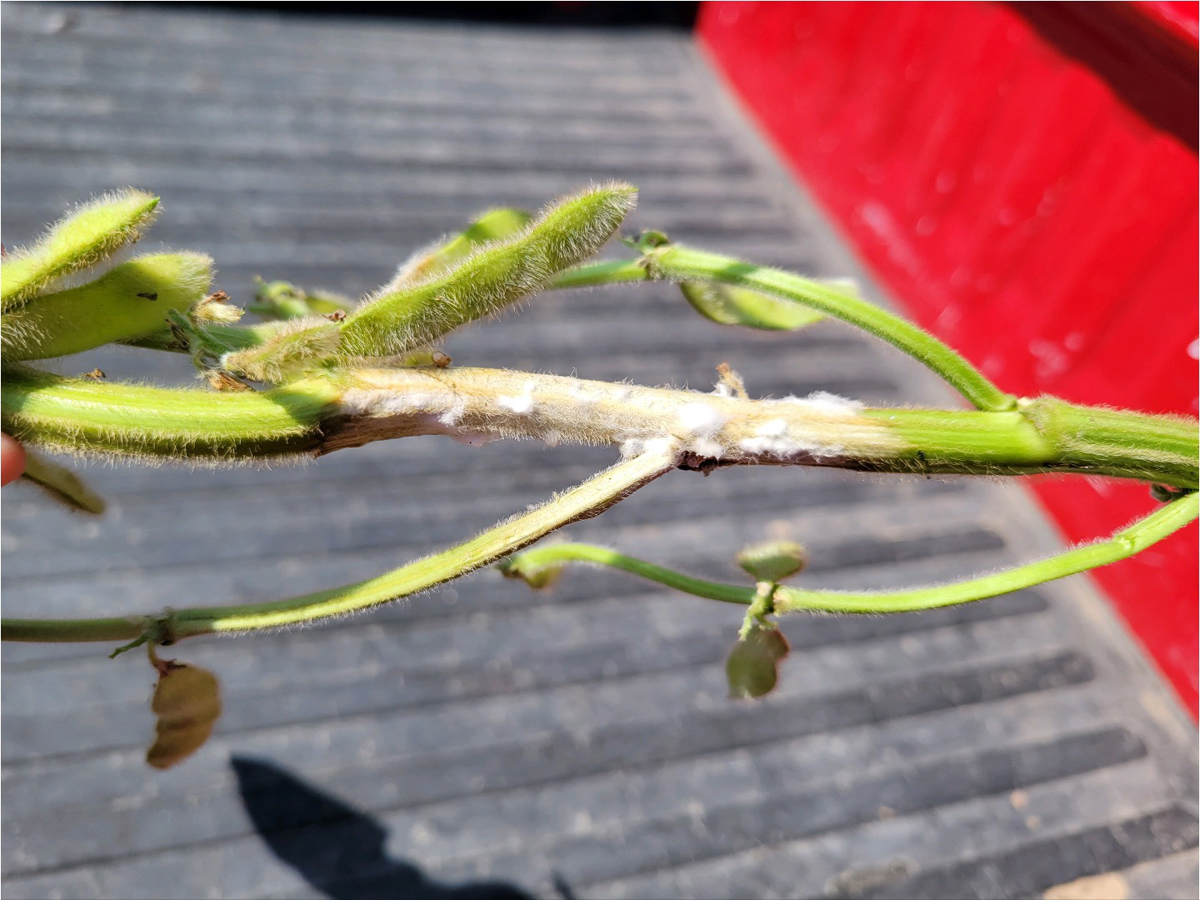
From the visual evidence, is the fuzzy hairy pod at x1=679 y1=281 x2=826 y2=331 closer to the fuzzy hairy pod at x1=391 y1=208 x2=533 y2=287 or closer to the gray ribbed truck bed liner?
the fuzzy hairy pod at x1=391 y1=208 x2=533 y2=287

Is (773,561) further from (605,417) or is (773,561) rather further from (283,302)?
(283,302)

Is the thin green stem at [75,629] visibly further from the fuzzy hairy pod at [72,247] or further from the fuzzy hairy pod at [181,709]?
the fuzzy hairy pod at [72,247]

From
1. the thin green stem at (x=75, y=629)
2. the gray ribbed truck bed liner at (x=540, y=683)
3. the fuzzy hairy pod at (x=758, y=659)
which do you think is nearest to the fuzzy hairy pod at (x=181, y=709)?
the thin green stem at (x=75, y=629)

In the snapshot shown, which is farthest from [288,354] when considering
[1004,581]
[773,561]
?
[1004,581]

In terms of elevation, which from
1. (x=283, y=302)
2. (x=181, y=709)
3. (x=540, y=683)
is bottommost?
(x=181, y=709)

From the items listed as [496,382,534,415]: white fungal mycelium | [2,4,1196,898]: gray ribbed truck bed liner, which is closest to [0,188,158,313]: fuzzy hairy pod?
[496,382,534,415]: white fungal mycelium

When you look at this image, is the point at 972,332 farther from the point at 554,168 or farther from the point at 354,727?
the point at 354,727

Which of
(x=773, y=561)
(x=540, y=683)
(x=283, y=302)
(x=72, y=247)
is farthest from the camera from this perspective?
(x=540, y=683)
